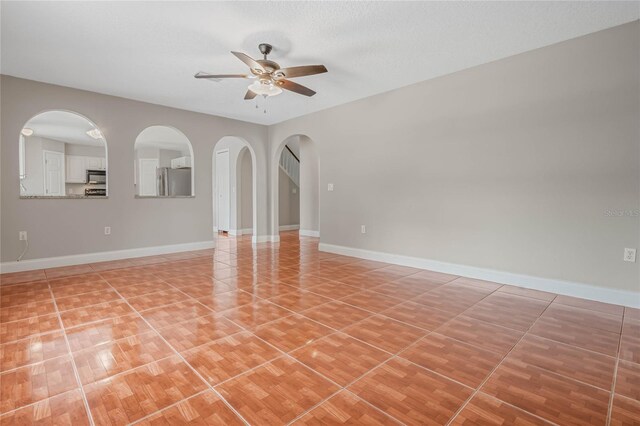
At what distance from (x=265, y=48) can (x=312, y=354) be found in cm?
291

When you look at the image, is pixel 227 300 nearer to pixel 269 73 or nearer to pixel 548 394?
pixel 269 73

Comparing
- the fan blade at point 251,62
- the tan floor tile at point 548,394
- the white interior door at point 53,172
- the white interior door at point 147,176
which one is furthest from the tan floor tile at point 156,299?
the white interior door at point 147,176

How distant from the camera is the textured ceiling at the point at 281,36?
2.63 metres

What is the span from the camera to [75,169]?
903 cm

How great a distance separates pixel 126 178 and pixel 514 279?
571 cm

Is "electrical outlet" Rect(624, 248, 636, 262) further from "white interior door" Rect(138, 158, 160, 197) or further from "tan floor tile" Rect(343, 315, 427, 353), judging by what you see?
"white interior door" Rect(138, 158, 160, 197)

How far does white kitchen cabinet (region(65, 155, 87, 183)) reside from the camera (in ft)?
29.2

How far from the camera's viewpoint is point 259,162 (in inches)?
269

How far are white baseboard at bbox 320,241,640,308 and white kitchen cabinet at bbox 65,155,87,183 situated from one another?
8.89m

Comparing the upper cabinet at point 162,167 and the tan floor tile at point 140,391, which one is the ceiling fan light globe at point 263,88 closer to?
the tan floor tile at point 140,391

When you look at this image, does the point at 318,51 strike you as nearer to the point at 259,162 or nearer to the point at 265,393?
the point at 265,393

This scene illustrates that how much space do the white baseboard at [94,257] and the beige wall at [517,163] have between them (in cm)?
328

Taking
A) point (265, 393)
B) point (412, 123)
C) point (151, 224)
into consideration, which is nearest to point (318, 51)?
point (412, 123)

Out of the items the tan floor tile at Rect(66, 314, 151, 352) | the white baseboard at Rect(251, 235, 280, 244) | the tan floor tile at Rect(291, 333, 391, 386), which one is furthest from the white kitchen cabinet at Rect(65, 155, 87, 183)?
the tan floor tile at Rect(291, 333, 391, 386)
